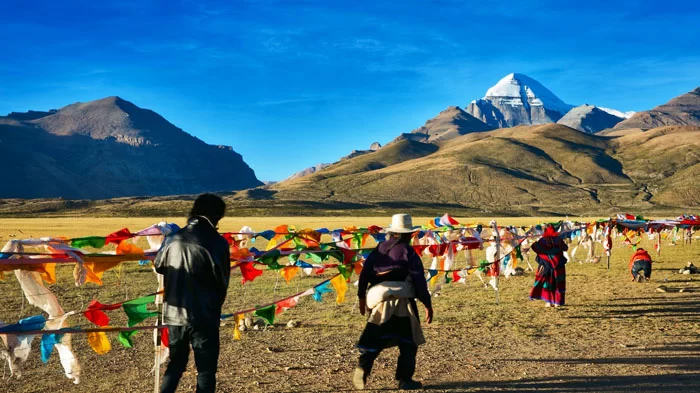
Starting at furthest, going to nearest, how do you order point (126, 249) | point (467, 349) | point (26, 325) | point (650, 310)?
point (650, 310), point (467, 349), point (126, 249), point (26, 325)

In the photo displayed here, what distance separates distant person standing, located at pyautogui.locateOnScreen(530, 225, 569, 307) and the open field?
0.36 metres

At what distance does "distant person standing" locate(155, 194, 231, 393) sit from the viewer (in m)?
4.81

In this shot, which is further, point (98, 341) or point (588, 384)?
point (588, 384)

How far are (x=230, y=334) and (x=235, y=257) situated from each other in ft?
7.85

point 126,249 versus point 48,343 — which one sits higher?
point 126,249

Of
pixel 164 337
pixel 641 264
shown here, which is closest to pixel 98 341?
pixel 164 337

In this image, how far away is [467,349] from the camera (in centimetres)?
831

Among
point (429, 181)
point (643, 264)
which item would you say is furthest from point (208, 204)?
point (429, 181)

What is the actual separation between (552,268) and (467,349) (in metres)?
4.58

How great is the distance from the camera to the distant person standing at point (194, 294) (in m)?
4.81

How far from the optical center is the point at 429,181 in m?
170

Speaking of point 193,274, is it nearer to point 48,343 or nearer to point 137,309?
point 137,309

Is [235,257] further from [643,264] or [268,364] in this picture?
[643,264]

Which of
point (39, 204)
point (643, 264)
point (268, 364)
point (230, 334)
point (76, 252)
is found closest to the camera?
point (76, 252)
